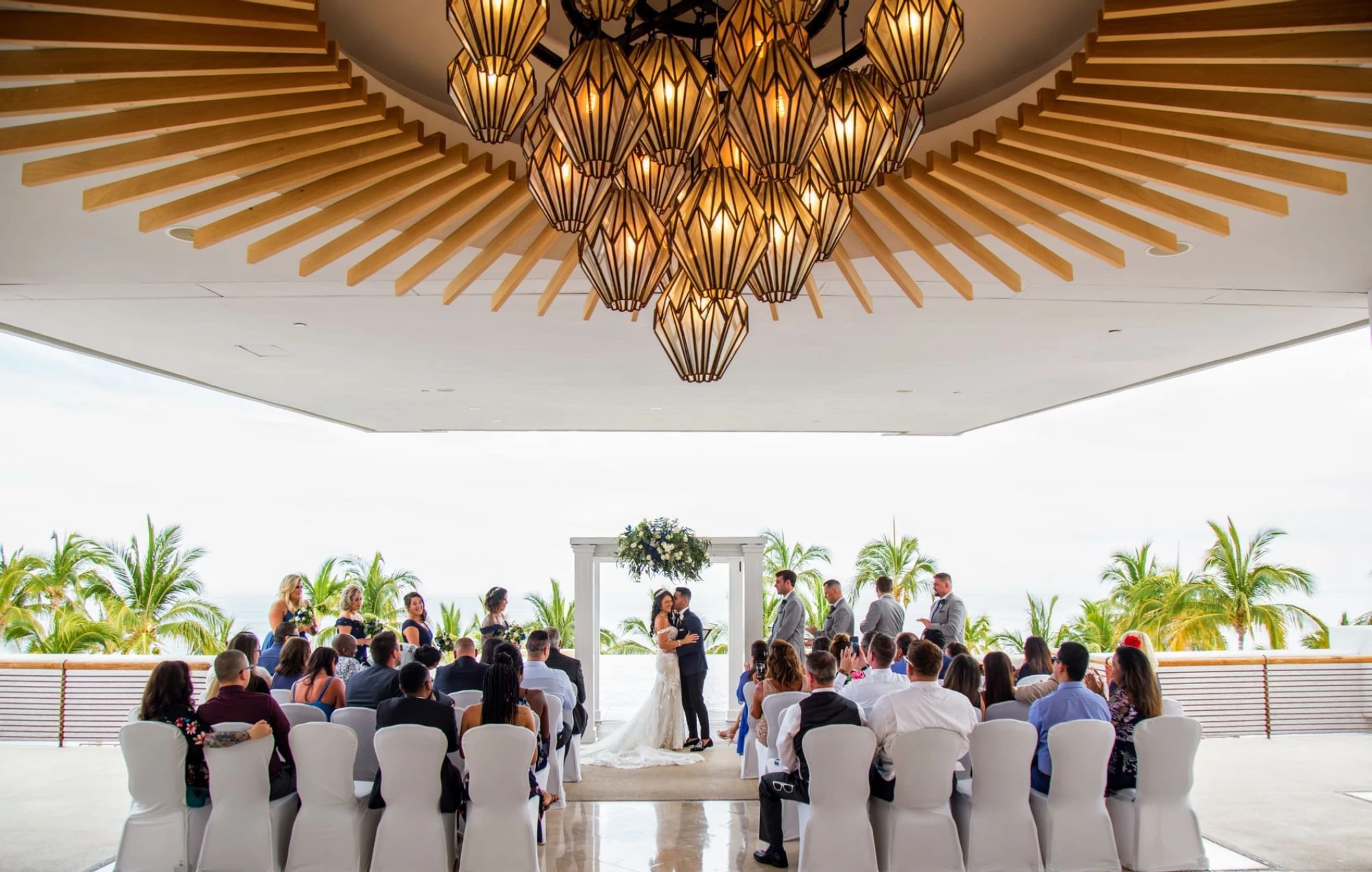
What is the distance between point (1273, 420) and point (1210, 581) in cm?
1569

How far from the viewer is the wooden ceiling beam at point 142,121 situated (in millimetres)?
3270

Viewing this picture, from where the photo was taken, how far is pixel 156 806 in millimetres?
5023

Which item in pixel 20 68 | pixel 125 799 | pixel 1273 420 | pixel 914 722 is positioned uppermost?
pixel 1273 420

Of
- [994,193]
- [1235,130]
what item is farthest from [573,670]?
[1235,130]

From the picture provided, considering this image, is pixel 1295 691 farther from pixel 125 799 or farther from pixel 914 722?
pixel 125 799

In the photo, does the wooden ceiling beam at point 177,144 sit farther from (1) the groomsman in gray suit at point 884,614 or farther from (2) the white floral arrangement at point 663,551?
(1) the groomsman in gray suit at point 884,614

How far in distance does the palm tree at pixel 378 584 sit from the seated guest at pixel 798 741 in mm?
11645

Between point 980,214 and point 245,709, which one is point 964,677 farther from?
point 245,709

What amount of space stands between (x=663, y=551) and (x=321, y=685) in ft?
14.8

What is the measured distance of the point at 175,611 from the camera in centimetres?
1455

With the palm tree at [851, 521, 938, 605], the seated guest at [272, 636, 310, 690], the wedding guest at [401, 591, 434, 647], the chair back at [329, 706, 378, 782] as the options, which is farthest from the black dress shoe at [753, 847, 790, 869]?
the palm tree at [851, 521, 938, 605]

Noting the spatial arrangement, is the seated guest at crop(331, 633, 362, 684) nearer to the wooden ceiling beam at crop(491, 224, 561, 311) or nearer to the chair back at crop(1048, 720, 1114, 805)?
the wooden ceiling beam at crop(491, 224, 561, 311)

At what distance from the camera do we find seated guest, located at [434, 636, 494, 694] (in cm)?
651

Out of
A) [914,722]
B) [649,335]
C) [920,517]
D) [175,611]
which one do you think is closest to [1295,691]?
[914,722]
